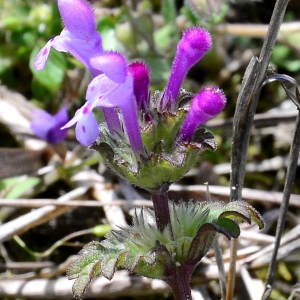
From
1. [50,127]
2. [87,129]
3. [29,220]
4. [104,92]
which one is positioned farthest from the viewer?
[50,127]

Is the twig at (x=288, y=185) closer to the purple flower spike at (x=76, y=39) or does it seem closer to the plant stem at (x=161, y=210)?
the plant stem at (x=161, y=210)

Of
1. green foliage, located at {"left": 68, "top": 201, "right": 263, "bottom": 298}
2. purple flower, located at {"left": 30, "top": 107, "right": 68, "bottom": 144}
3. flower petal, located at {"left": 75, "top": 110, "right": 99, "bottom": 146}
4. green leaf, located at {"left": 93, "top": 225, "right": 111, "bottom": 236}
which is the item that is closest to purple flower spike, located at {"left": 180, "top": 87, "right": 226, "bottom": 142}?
green foliage, located at {"left": 68, "top": 201, "right": 263, "bottom": 298}

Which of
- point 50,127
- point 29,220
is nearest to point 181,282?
point 29,220

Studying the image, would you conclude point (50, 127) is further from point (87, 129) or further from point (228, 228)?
point (87, 129)

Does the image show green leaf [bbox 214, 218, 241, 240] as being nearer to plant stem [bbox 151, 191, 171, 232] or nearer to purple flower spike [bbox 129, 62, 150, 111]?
plant stem [bbox 151, 191, 171, 232]

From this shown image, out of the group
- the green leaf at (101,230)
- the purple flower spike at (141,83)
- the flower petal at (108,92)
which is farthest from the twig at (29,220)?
the flower petal at (108,92)
